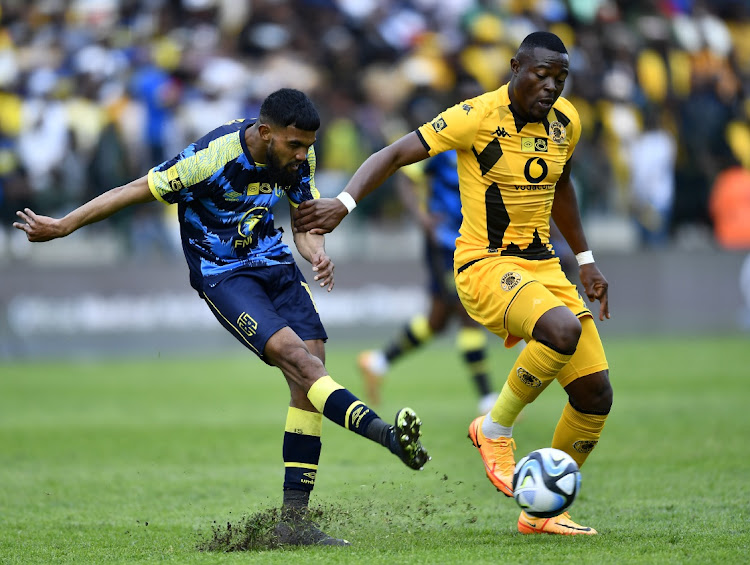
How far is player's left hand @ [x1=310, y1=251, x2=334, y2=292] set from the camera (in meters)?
5.88

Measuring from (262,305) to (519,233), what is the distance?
1502 mm

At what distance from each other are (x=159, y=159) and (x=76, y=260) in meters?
1.91

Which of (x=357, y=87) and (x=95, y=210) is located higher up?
(x=357, y=87)

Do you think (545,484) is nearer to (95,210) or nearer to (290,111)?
(290,111)

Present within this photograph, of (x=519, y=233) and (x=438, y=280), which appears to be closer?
(x=519, y=233)

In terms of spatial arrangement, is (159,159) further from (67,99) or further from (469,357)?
(469,357)

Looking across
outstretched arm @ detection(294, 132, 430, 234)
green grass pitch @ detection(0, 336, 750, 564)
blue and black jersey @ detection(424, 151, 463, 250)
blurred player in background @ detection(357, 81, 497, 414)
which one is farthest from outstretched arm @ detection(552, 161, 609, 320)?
blue and black jersey @ detection(424, 151, 463, 250)

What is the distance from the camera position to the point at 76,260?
16.1 meters

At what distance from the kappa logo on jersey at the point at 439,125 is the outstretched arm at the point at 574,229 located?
2.70ft

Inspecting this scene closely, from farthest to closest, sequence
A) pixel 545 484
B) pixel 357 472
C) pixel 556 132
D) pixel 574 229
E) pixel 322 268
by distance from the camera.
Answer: pixel 357 472, pixel 574 229, pixel 556 132, pixel 322 268, pixel 545 484

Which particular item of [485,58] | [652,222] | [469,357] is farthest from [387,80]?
[469,357]

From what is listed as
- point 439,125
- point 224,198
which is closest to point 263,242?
point 224,198

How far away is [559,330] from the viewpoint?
5.75 meters

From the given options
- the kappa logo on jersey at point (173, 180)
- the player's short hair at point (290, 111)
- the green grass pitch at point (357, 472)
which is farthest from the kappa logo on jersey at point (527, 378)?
the kappa logo on jersey at point (173, 180)
